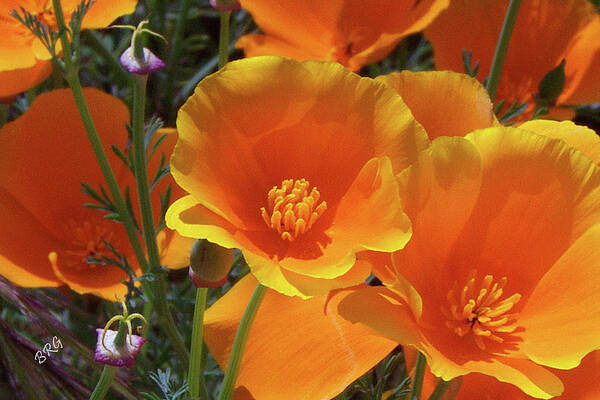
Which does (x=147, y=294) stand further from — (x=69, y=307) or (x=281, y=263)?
(x=281, y=263)

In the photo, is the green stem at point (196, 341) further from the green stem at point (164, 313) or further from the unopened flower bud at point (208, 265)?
the green stem at point (164, 313)

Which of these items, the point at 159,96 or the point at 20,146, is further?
the point at 159,96

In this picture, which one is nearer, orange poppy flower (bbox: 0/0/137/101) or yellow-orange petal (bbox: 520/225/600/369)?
yellow-orange petal (bbox: 520/225/600/369)

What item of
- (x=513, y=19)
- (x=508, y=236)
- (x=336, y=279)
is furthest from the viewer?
(x=513, y=19)

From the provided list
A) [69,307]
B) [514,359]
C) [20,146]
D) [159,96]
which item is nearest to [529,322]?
[514,359]

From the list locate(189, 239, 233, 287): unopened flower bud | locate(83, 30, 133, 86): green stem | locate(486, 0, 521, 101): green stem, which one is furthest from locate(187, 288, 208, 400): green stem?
locate(83, 30, 133, 86): green stem

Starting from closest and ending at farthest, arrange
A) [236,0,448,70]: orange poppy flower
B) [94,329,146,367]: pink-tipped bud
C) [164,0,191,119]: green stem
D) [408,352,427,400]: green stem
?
[94,329,146,367]: pink-tipped bud < [408,352,427,400]: green stem < [236,0,448,70]: orange poppy flower < [164,0,191,119]: green stem

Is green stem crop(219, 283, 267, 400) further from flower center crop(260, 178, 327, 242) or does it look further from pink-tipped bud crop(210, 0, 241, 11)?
pink-tipped bud crop(210, 0, 241, 11)

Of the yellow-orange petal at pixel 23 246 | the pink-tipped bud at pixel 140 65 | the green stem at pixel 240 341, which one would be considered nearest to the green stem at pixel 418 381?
the green stem at pixel 240 341
